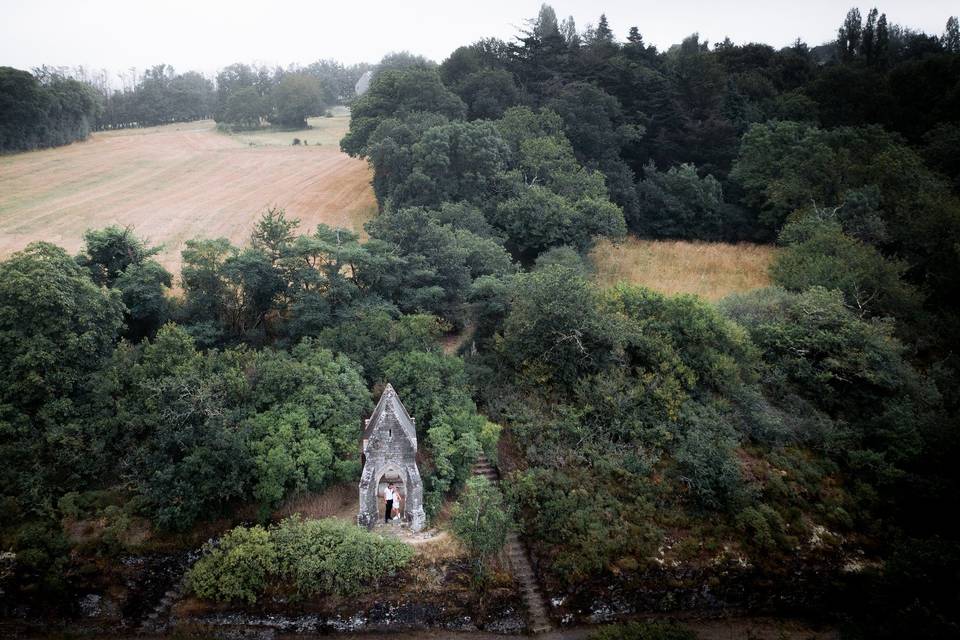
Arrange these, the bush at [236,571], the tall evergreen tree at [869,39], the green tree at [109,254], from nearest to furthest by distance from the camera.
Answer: the bush at [236,571] → the green tree at [109,254] → the tall evergreen tree at [869,39]

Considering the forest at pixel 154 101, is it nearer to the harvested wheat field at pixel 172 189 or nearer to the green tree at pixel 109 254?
the harvested wheat field at pixel 172 189

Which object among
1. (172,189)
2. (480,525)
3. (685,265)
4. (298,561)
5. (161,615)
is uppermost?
(172,189)

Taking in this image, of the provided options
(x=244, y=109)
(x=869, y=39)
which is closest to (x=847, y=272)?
(x=869, y=39)

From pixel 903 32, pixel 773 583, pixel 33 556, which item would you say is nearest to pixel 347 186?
pixel 33 556

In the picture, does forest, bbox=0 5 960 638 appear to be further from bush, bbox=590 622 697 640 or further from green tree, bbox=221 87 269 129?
green tree, bbox=221 87 269 129

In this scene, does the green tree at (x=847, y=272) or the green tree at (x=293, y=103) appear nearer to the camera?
the green tree at (x=847, y=272)

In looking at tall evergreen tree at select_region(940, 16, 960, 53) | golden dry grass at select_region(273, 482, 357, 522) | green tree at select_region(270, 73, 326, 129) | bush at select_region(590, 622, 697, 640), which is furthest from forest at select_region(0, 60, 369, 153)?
tall evergreen tree at select_region(940, 16, 960, 53)

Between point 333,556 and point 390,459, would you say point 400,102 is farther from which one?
point 333,556

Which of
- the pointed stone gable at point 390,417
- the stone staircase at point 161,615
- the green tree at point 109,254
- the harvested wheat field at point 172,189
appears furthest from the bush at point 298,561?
the harvested wheat field at point 172,189
